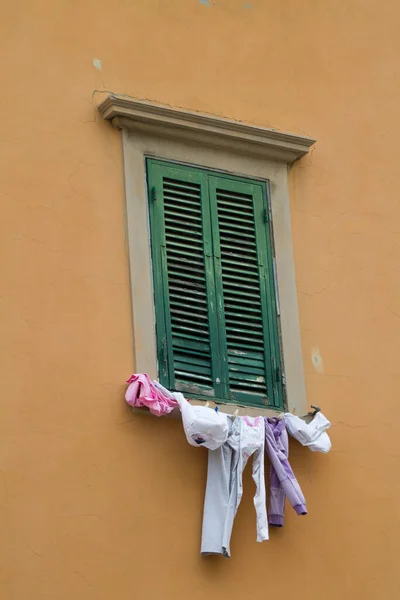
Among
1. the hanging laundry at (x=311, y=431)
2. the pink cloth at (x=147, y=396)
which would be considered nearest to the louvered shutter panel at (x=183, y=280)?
the pink cloth at (x=147, y=396)

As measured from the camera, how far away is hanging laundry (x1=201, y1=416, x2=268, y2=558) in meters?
9.67

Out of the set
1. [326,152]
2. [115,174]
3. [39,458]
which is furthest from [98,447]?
[326,152]

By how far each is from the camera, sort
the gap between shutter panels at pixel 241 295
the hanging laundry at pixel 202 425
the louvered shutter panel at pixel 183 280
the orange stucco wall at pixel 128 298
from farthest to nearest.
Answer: the gap between shutter panels at pixel 241 295, the louvered shutter panel at pixel 183 280, the hanging laundry at pixel 202 425, the orange stucco wall at pixel 128 298

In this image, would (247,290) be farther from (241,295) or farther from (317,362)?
(317,362)

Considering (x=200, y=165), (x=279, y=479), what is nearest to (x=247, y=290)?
(x=200, y=165)

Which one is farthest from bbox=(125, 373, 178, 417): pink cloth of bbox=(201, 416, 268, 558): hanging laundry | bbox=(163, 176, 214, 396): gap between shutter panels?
bbox=(201, 416, 268, 558): hanging laundry

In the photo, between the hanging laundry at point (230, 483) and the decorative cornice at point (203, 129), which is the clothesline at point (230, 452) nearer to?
the hanging laundry at point (230, 483)

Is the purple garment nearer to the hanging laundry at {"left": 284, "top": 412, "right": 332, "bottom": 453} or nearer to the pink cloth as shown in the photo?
the hanging laundry at {"left": 284, "top": 412, "right": 332, "bottom": 453}

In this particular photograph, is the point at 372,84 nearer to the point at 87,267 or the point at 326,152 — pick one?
the point at 326,152

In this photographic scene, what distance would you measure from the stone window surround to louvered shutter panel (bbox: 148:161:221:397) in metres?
0.07

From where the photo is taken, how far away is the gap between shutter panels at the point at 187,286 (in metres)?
10.1

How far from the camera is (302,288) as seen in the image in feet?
35.1

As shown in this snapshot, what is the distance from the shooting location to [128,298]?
10.0 metres

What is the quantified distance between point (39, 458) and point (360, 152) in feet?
10.7
